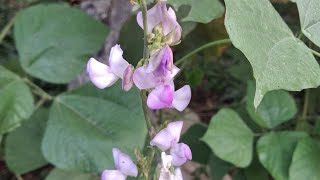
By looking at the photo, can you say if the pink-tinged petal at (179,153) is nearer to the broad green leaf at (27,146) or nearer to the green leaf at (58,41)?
the green leaf at (58,41)

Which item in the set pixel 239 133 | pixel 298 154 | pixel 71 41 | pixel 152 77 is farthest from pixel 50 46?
pixel 152 77

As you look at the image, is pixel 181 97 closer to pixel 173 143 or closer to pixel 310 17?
pixel 173 143

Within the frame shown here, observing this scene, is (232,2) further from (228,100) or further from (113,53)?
(228,100)

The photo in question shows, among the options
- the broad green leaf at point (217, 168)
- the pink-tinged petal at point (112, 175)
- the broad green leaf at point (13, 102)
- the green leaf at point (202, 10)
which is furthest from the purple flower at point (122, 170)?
the broad green leaf at point (217, 168)

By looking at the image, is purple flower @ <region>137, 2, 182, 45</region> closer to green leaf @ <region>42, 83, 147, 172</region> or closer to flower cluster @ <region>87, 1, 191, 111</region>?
flower cluster @ <region>87, 1, 191, 111</region>

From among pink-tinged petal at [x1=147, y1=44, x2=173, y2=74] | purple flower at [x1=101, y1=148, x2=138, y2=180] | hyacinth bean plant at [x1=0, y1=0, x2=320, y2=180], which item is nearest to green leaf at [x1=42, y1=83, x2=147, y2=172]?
hyacinth bean plant at [x1=0, y1=0, x2=320, y2=180]

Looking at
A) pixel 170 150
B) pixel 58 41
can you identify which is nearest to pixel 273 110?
pixel 58 41

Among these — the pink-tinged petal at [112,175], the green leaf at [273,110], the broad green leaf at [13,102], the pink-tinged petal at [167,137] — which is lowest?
the green leaf at [273,110]
